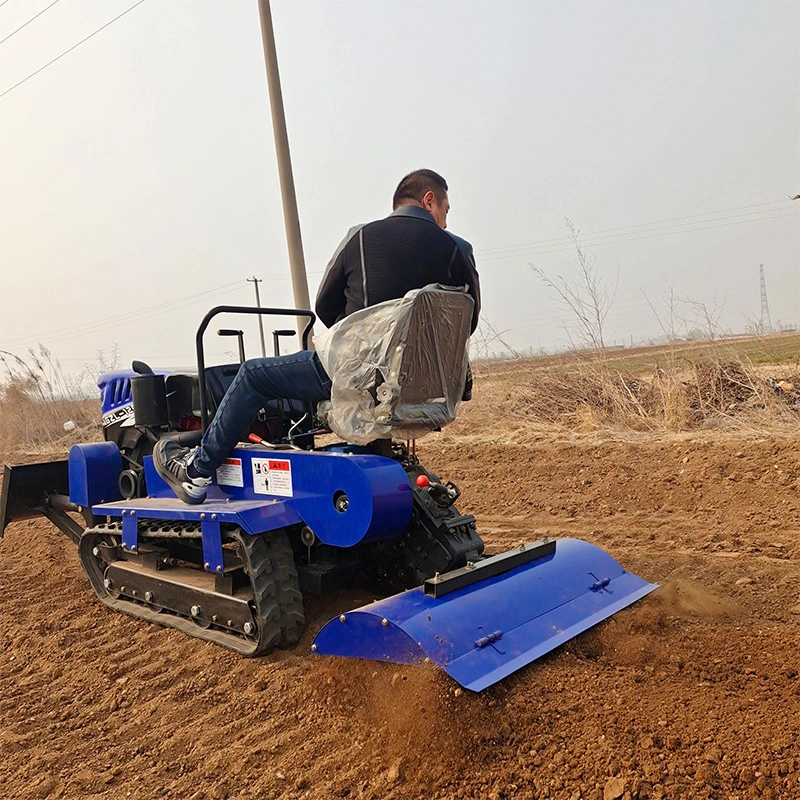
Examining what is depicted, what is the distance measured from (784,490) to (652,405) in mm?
3217

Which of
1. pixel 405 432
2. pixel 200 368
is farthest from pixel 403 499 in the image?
pixel 200 368

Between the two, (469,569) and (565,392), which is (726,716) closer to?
(469,569)

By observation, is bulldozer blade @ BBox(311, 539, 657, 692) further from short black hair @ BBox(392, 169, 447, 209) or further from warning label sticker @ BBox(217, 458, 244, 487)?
short black hair @ BBox(392, 169, 447, 209)

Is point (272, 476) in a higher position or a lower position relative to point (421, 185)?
lower

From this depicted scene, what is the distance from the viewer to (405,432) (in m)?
3.15

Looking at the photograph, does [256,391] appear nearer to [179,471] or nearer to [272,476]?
[272,476]

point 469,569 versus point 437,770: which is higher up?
point 469,569

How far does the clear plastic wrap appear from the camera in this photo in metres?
2.96

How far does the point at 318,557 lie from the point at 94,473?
6.48 ft

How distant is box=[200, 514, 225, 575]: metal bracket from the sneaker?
24 centimetres

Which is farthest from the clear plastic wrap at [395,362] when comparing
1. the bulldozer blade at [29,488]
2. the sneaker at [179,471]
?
the bulldozer blade at [29,488]

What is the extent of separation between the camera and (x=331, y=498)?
10.5 ft

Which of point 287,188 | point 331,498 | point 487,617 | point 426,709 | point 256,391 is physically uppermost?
point 287,188

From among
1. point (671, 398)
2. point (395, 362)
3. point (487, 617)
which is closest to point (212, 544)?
point (395, 362)
